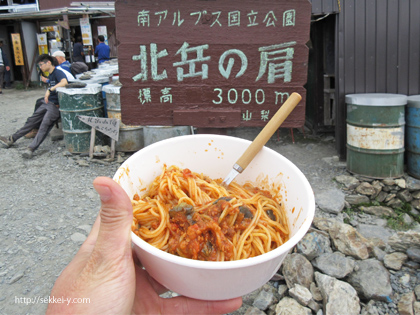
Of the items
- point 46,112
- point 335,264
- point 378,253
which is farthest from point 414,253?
point 46,112

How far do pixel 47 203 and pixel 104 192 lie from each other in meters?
4.63

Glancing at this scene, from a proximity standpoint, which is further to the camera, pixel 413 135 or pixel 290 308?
pixel 413 135

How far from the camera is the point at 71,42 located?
16922 mm

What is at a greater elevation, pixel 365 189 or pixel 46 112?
pixel 46 112

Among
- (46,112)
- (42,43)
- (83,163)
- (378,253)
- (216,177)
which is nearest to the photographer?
(216,177)

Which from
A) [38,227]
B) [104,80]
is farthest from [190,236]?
[104,80]

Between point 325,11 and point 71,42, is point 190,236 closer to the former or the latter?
point 325,11

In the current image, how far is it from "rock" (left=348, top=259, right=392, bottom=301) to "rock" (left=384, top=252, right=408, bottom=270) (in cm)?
18

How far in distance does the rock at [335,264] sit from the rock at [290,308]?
48cm

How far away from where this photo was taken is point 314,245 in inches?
137

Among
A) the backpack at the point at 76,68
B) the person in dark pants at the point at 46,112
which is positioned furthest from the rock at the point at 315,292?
the backpack at the point at 76,68

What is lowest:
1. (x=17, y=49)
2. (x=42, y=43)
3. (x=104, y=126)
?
(x=104, y=126)

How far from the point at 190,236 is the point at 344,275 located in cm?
212

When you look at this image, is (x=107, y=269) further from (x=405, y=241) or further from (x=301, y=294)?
(x=405, y=241)
